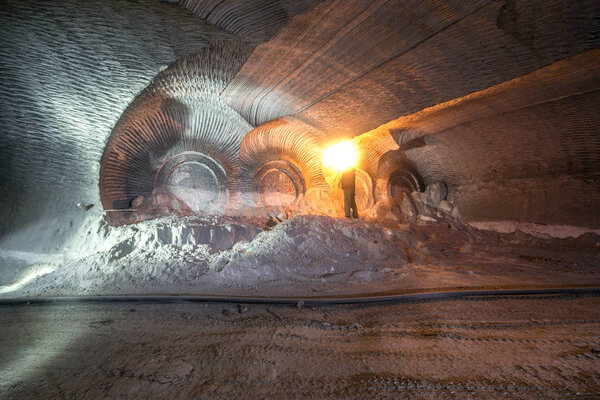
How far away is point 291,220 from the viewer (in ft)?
12.2

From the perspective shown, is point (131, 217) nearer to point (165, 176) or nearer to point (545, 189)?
point (165, 176)

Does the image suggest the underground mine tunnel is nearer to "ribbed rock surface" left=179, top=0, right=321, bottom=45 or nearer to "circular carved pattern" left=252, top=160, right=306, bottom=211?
"ribbed rock surface" left=179, top=0, right=321, bottom=45

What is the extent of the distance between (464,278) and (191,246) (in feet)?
9.55

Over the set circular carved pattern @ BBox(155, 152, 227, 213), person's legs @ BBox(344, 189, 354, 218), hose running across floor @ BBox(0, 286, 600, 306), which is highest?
circular carved pattern @ BBox(155, 152, 227, 213)

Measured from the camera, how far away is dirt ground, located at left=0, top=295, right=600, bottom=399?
1.04m

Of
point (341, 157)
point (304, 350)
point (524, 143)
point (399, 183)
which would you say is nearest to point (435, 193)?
point (399, 183)

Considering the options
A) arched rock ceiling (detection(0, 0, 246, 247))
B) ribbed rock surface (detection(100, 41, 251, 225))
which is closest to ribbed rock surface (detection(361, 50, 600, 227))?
ribbed rock surface (detection(100, 41, 251, 225))

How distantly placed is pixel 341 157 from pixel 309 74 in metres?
3.31

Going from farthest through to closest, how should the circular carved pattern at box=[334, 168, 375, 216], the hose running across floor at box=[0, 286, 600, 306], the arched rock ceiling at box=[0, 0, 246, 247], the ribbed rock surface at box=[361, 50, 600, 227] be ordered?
the circular carved pattern at box=[334, 168, 375, 216]
the ribbed rock surface at box=[361, 50, 600, 227]
the arched rock ceiling at box=[0, 0, 246, 247]
the hose running across floor at box=[0, 286, 600, 306]

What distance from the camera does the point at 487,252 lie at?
391 centimetres

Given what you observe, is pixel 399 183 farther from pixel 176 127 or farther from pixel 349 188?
pixel 176 127

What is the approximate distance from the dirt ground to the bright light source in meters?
4.40

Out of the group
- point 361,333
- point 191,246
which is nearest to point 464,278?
point 361,333

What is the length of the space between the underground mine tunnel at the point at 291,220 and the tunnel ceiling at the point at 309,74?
2cm
